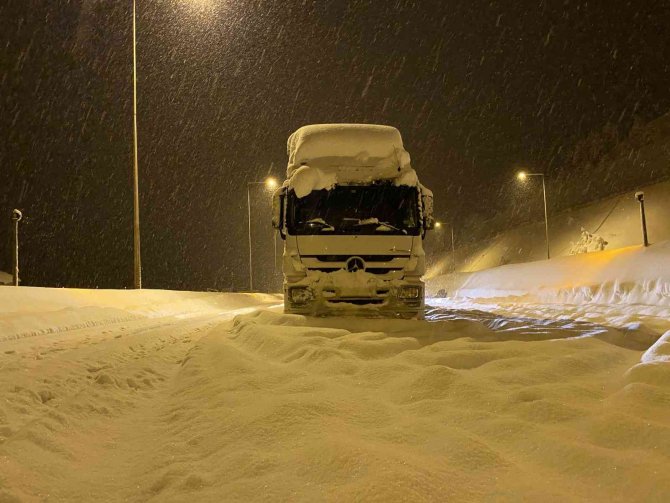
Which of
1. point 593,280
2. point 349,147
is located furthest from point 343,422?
point 593,280

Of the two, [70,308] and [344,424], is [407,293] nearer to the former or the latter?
[344,424]

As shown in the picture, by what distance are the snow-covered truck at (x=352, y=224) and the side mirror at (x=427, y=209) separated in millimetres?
18

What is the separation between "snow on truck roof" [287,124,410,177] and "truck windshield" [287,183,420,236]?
51 cm

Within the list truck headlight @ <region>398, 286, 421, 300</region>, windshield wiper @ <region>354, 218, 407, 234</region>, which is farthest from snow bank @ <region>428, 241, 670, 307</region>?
windshield wiper @ <region>354, 218, 407, 234</region>

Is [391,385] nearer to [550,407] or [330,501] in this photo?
[550,407]

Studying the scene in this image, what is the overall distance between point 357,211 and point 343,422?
6.76 meters

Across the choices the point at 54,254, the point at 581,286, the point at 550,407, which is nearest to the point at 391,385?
the point at 550,407

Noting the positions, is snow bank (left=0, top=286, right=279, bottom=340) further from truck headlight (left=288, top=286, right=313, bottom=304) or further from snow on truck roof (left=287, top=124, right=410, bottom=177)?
snow on truck roof (left=287, top=124, right=410, bottom=177)

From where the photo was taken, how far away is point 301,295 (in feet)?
30.9

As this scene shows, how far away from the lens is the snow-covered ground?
8.04 ft

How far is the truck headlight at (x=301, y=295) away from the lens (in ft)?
30.8

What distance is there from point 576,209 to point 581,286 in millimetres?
36213

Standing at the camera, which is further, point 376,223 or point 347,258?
point 376,223

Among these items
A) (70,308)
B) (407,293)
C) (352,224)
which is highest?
A: (352,224)
